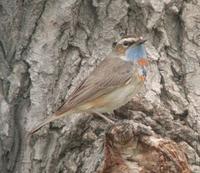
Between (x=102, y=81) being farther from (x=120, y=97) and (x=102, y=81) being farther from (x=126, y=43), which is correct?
(x=126, y=43)

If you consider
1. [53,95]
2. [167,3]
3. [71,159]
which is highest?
[167,3]

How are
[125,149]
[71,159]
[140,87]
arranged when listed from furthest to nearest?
[140,87] < [71,159] < [125,149]

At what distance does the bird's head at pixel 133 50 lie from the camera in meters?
7.37

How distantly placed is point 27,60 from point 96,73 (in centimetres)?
69

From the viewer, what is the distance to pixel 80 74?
7176mm

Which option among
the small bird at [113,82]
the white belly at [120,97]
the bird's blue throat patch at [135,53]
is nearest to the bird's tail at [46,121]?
the small bird at [113,82]

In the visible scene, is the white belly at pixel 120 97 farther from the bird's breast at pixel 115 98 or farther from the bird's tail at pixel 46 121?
the bird's tail at pixel 46 121

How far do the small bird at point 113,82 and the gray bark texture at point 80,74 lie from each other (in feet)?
0.27

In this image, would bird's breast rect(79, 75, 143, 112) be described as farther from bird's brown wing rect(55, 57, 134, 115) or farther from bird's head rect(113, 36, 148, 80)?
bird's head rect(113, 36, 148, 80)

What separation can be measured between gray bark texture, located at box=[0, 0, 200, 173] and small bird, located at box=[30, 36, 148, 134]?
0.27 feet

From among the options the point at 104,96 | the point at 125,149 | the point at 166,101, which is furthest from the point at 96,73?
the point at 125,149

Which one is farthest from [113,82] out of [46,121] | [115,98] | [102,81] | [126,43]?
[46,121]

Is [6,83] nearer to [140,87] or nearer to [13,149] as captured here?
[13,149]

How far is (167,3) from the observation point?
24.2 ft
